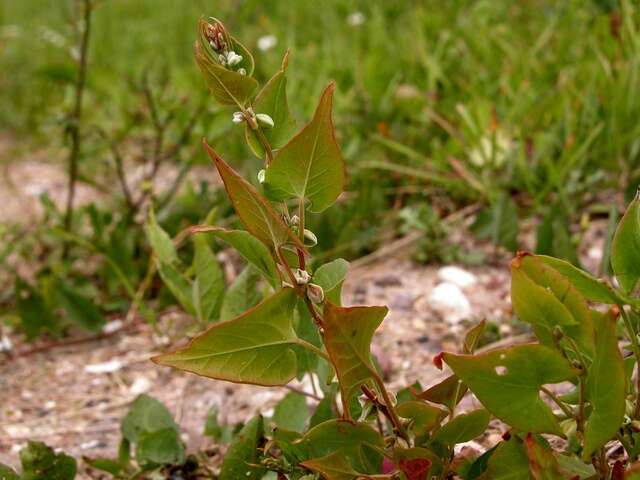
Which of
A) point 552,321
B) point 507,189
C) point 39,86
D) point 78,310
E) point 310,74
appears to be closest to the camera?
point 552,321

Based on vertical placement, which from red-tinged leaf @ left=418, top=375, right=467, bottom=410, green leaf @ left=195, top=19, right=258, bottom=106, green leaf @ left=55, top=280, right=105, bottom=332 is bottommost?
red-tinged leaf @ left=418, top=375, right=467, bottom=410

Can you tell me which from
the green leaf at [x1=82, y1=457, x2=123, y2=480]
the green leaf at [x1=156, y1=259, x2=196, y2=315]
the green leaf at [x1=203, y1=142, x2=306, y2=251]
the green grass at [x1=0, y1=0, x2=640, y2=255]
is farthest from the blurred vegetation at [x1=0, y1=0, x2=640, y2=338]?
the green leaf at [x1=203, y1=142, x2=306, y2=251]

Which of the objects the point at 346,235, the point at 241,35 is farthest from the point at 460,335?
the point at 241,35

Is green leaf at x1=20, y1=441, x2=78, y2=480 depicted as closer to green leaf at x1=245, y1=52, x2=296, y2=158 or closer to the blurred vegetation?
green leaf at x1=245, y1=52, x2=296, y2=158

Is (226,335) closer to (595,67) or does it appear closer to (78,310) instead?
(78,310)

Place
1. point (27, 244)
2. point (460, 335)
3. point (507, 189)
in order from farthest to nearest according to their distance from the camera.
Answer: point (27, 244) → point (507, 189) → point (460, 335)

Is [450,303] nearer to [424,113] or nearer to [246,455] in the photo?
[246,455]
